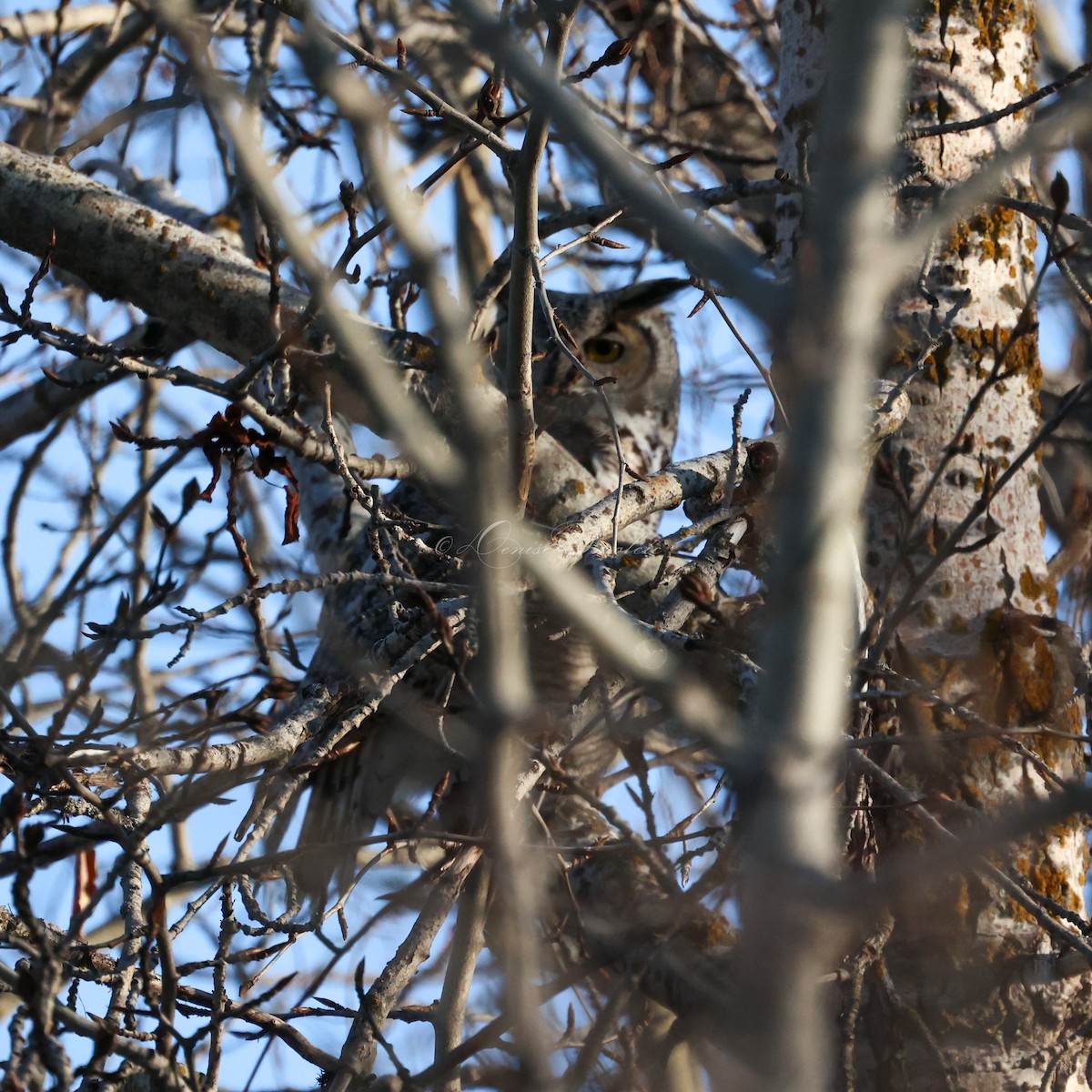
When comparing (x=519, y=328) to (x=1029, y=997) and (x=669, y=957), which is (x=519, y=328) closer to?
(x=669, y=957)

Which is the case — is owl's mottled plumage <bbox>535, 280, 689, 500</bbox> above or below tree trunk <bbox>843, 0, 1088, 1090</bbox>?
above

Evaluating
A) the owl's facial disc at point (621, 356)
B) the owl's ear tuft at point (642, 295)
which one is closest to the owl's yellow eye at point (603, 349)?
the owl's facial disc at point (621, 356)

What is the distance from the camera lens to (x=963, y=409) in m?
2.23

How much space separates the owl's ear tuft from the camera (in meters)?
4.30

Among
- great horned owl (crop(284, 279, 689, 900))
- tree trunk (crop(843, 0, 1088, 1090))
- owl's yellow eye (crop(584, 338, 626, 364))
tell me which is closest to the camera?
tree trunk (crop(843, 0, 1088, 1090))

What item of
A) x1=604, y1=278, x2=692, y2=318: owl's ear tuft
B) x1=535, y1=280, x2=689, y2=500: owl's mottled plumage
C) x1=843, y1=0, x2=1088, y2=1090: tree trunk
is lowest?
x1=843, y1=0, x2=1088, y2=1090: tree trunk

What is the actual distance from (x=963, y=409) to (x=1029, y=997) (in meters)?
1.06

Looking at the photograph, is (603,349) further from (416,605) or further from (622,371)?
(416,605)

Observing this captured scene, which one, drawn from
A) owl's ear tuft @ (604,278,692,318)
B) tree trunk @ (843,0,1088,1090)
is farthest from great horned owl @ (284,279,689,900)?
tree trunk @ (843,0,1088,1090)

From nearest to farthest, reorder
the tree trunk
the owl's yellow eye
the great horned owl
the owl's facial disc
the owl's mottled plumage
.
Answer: the tree trunk, the great horned owl, the owl's mottled plumage, the owl's facial disc, the owl's yellow eye

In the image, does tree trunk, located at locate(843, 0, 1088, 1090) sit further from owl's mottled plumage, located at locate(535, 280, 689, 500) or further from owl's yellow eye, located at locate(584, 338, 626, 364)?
owl's yellow eye, located at locate(584, 338, 626, 364)

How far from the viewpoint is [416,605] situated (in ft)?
6.15

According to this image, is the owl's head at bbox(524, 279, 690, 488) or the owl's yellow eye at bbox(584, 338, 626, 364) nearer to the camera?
the owl's head at bbox(524, 279, 690, 488)

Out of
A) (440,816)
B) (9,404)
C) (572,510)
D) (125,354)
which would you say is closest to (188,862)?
(440,816)
